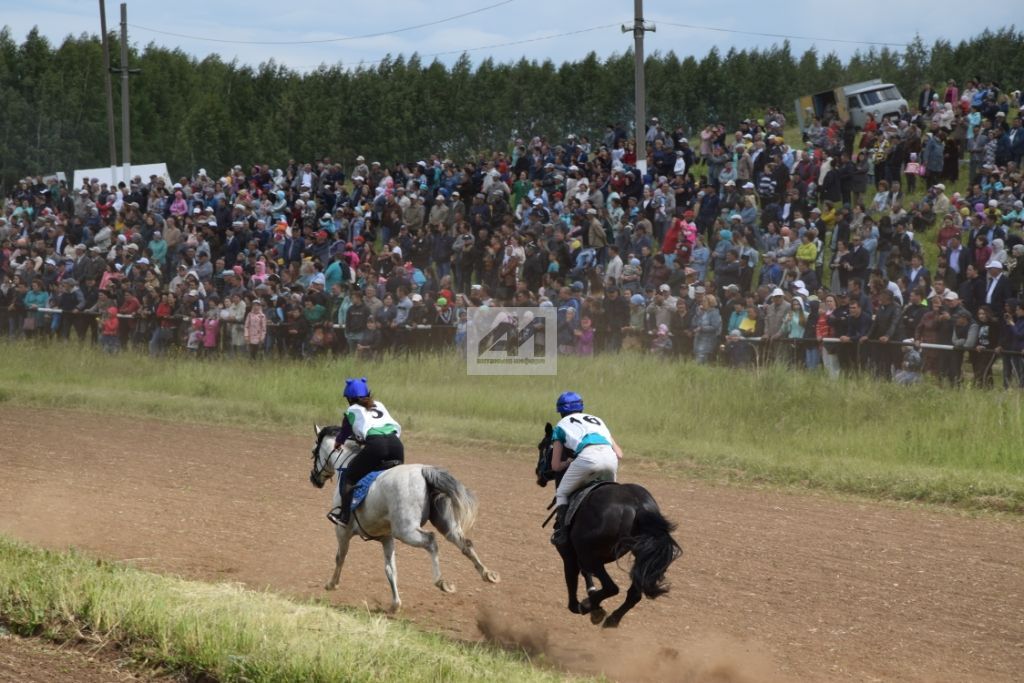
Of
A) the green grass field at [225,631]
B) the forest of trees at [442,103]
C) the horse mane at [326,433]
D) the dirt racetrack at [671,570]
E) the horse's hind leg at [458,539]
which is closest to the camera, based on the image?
the green grass field at [225,631]

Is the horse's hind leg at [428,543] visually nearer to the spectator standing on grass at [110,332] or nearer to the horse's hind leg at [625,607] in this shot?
the horse's hind leg at [625,607]

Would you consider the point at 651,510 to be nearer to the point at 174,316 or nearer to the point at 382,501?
the point at 382,501

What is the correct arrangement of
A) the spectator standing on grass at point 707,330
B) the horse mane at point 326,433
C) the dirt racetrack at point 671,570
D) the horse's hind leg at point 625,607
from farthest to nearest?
the spectator standing on grass at point 707,330 < the horse mane at point 326,433 < the dirt racetrack at point 671,570 < the horse's hind leg at point 625,607

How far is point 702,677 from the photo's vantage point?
335 inches

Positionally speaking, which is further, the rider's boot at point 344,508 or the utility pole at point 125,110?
the utility pole at point 125,110

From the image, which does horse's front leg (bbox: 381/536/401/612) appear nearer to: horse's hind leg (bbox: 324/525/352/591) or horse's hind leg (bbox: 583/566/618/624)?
horse's hind leg (bbox: 324/525/352/591)

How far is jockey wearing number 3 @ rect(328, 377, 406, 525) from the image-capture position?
10.7m

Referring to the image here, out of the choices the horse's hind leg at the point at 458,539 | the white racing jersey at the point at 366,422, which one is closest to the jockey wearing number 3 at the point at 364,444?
the white racing jersey at the point at 366,422

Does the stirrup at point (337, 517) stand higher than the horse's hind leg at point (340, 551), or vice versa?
the stirrup at point (337, 517)

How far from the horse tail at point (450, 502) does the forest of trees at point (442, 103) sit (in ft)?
166

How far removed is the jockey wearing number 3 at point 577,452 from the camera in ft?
31.3

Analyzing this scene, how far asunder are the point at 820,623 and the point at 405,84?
56.6 m

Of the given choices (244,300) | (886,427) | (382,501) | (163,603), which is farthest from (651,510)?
(244,300)

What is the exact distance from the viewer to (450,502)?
33.7 ft
